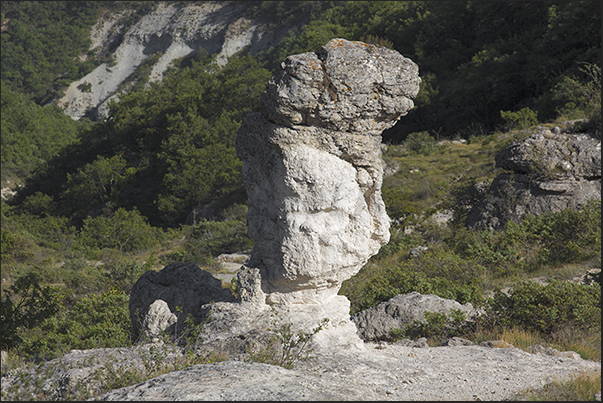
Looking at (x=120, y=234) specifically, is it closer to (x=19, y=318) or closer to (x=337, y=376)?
(x=19, y=318)

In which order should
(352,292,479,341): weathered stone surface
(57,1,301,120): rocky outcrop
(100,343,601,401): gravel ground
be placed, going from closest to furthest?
(100,343,601,401): gravel ground < (352,292,479,341): weathered stone surface < (57,1,301,120): rocky outcrop

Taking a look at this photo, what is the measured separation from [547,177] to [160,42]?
80944 millimetres

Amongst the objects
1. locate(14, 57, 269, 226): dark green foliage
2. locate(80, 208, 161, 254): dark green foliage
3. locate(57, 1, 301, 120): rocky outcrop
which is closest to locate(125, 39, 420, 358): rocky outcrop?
locate(80, 208, 161, 254): dark green foliage

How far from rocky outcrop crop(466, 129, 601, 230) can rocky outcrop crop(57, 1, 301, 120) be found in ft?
212

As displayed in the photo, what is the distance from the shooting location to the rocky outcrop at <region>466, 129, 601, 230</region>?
40.3ft

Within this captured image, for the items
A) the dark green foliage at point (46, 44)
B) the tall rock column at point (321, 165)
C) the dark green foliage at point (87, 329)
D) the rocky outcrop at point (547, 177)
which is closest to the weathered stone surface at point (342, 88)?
the tall rock column at point (321, 165)

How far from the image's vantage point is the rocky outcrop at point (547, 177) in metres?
12.3

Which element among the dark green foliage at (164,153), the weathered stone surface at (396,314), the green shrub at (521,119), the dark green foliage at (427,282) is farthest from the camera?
the dark green foliage at (164,153)

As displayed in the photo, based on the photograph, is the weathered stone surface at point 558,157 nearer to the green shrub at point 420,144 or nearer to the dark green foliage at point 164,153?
the green shrub at point 420,144

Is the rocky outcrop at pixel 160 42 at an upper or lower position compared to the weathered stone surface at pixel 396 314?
upper

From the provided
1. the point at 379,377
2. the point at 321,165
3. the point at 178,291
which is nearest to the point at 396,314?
the point at 379,377

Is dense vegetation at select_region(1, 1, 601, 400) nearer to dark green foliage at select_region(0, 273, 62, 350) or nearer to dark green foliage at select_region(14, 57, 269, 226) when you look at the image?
dark green foliage at select_region(0, 273, 62, 350)

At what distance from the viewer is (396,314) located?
7.21 meters

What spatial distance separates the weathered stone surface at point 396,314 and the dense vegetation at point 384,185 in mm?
311
